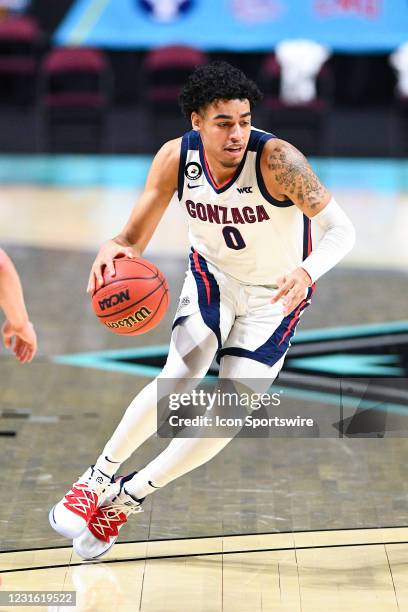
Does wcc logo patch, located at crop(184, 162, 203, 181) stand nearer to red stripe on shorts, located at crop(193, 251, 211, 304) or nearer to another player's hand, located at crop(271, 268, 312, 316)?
red stripe on shorts, located at crop(193, 251, 211, 304)

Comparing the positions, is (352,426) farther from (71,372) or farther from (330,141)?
(330,141)

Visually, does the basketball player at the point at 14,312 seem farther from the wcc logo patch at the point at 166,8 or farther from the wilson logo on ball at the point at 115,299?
the wcc logo patch at the point at 166,8

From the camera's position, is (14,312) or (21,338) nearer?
(14,312)

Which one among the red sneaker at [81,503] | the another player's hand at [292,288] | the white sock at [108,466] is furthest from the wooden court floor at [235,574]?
the another player's hand at [292,288]

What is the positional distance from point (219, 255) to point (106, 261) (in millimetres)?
475

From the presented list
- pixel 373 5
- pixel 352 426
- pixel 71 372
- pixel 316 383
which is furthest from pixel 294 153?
pixel 373 5

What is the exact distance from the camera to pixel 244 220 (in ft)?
16.0

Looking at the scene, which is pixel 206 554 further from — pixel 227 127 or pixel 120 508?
pixel 227 127

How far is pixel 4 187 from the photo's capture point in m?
14.1

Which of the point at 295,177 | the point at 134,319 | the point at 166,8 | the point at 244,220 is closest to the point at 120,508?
the point at 134,319

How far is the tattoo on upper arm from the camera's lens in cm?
470

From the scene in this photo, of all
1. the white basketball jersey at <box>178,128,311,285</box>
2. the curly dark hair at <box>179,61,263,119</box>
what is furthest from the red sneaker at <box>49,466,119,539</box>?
the curly dark hair at <box>179,61,263,119</box>

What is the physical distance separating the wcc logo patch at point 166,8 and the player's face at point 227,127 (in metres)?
10.9

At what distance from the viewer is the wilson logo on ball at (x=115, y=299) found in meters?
4.85
